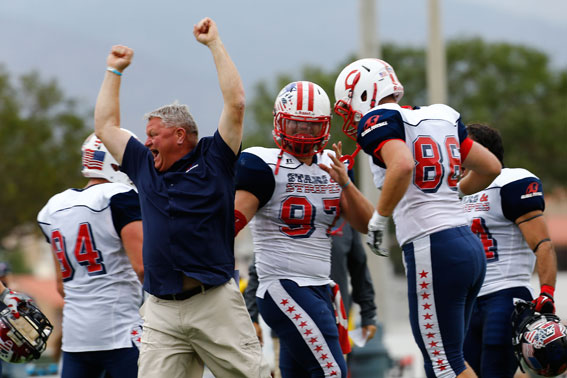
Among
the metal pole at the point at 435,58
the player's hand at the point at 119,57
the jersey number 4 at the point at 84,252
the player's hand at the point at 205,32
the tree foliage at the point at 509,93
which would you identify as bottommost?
the jersey number 4 at the point at 84,252

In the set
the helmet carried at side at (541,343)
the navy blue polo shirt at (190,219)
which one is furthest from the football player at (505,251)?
the navy blue polo shirt at (190,219)

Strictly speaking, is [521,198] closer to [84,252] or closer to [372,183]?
[84,252]

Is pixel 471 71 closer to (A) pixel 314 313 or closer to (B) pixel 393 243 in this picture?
(B) pixel 393 243

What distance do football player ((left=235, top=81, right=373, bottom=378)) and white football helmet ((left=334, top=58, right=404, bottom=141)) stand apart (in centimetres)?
12

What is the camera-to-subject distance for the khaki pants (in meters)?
4.71

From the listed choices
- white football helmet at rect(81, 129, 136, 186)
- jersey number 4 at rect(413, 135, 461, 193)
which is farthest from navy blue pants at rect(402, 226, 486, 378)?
white football helmet at rect(81, 129, 136, 186)

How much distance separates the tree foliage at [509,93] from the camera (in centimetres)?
4881

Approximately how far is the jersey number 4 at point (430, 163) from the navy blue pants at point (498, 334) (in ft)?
4.17

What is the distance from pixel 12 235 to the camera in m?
36.9

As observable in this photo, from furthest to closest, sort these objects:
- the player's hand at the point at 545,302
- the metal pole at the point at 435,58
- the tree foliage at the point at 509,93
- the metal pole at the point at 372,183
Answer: the tree foliage at the point at 509,93
the metal pole at the point at 435,58
the metal pole at the point at 372,183
the player's hand at the point at 545,302

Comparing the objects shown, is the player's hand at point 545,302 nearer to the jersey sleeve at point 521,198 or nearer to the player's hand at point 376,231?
the jersey sleeve at point 521,198

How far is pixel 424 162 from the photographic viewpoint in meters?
5.11

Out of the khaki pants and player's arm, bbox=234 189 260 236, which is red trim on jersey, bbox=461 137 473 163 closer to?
player's arm, bbox=234 189 260 236

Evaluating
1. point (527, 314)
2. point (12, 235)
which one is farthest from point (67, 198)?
point (12, 235)
